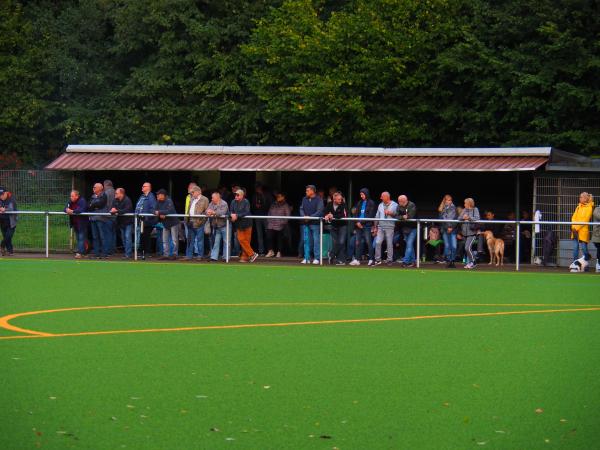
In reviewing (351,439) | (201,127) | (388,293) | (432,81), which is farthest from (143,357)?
(201,127)

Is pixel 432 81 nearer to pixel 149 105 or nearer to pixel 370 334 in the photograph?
pixel 149 105

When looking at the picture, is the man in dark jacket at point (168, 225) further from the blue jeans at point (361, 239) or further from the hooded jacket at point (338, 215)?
the blue jeans at point (361, 239)

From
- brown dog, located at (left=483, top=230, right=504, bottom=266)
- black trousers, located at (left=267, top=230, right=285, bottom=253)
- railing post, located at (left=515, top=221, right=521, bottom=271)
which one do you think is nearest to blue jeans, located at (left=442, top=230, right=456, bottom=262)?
brown dog, located at (left=483, top=230, right=504, bottom=266)

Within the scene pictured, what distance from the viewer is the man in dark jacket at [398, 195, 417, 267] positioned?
89.2 feet

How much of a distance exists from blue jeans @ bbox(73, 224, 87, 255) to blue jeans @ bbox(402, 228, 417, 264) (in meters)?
7.59

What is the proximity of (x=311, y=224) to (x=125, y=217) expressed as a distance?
4.35m

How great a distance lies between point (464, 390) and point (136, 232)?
1955cm

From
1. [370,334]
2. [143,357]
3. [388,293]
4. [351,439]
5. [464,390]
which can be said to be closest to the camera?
[351,439]

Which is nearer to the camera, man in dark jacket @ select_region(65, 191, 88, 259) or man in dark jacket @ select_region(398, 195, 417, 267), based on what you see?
man in dark jacket @ select_region(398, 195, 417, 267)

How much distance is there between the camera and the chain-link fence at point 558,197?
90.4 ft

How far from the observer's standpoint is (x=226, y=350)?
40.0 feet

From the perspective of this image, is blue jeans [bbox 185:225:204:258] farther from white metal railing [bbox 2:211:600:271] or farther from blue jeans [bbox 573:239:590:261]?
blue jeans [bbox 573:239:590:261]

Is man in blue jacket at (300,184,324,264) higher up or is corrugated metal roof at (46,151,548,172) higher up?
corrugated metal roof at (46,151,548,172)

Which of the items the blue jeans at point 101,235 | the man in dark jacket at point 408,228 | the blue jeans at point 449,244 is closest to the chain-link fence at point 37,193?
the blue jeans at point 101,235
